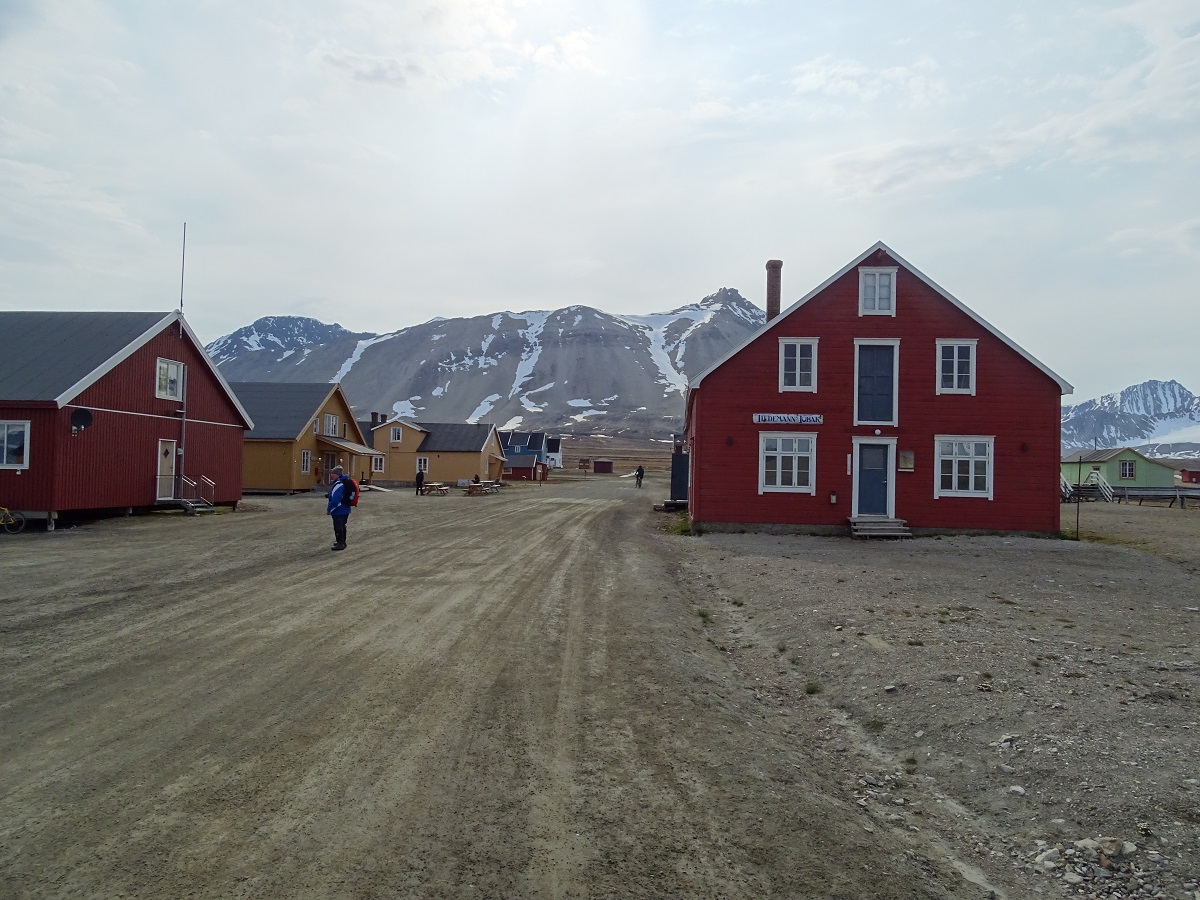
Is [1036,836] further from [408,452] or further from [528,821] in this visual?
[408,452]

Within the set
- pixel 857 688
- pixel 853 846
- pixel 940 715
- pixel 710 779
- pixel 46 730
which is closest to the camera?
pixel 853 846

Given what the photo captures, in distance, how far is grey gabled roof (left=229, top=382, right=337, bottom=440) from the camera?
42.5 meters

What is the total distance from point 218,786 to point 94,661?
13.2 ft

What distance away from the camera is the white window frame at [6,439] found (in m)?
22.4

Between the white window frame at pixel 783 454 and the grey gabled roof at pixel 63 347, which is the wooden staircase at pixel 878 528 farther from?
the grey gabled roof at pixel 63 347

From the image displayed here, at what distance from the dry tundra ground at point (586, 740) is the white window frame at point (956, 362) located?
1139 centimetres

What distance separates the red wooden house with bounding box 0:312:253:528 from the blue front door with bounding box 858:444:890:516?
22.1 metres

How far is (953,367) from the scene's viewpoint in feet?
79.2

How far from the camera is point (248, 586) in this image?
1292 cm

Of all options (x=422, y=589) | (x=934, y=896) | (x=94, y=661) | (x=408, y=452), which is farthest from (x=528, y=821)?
(x=408, y=452)

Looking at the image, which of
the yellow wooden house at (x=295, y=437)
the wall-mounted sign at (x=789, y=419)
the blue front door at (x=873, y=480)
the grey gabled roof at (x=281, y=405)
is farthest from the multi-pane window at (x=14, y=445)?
the blue front door at (x=873, y=480)

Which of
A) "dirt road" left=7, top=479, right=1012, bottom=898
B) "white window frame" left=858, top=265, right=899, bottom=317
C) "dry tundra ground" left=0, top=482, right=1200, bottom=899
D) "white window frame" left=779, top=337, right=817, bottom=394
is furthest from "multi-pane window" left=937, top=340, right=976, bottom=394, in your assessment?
"dirt road" left=7, top=479, right=1012, bottom=898

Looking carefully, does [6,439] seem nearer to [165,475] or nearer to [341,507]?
[165,475]

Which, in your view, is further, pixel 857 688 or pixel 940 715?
pixel 857 688
